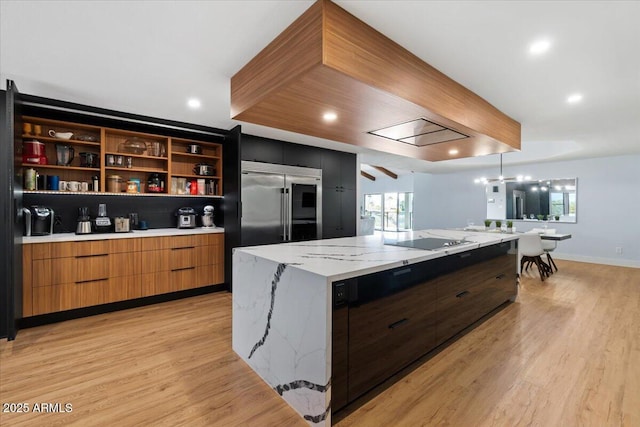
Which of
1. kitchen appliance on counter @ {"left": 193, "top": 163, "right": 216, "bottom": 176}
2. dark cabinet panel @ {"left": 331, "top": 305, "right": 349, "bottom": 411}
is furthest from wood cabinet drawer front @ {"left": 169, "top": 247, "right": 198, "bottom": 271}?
dark cabinet panel @ {"left": 331, "top": 305, "right": 349, "bottom": 411}

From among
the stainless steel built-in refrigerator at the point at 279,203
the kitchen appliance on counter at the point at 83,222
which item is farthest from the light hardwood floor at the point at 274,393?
the stainless steel built-in refrigerator at the point at 279,203

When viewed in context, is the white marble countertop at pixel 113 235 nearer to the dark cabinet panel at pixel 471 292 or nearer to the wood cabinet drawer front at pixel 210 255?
the wood cabinet drawer front at pixel 210 255

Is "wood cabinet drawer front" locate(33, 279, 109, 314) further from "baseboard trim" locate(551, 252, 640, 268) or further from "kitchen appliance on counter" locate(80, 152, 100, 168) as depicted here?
"baseboard trim" locate(551, 252, 640, 268)

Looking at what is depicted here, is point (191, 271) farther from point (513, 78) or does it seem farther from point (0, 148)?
point (513, 78)

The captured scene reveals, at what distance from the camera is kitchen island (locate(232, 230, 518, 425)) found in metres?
1.57

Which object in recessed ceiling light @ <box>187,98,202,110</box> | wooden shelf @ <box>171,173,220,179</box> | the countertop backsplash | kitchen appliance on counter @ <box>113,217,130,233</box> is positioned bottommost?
kitchen appliance on counter @ <box>113,217,130,233</box>

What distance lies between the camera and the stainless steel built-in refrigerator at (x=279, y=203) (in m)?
3.97

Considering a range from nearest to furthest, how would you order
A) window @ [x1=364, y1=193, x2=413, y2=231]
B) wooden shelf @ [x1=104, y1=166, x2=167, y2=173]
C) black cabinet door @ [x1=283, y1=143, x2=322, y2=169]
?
wooden shelf @ [x1=104, y1=166, x2=167, y2=173], black cabinet door @ [x1=283, y1=143, x2=322, y2=169], window @ [x1=364, y1=193, x2=413, y2=231]

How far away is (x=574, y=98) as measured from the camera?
2918mm

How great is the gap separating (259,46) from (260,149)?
2.25 m

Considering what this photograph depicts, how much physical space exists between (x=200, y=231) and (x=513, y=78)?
387cm

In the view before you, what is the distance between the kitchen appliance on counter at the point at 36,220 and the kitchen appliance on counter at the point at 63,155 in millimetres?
541

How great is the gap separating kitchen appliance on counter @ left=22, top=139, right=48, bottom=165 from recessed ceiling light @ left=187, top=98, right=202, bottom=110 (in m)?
1.68

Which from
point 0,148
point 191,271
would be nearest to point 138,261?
point 191,271
